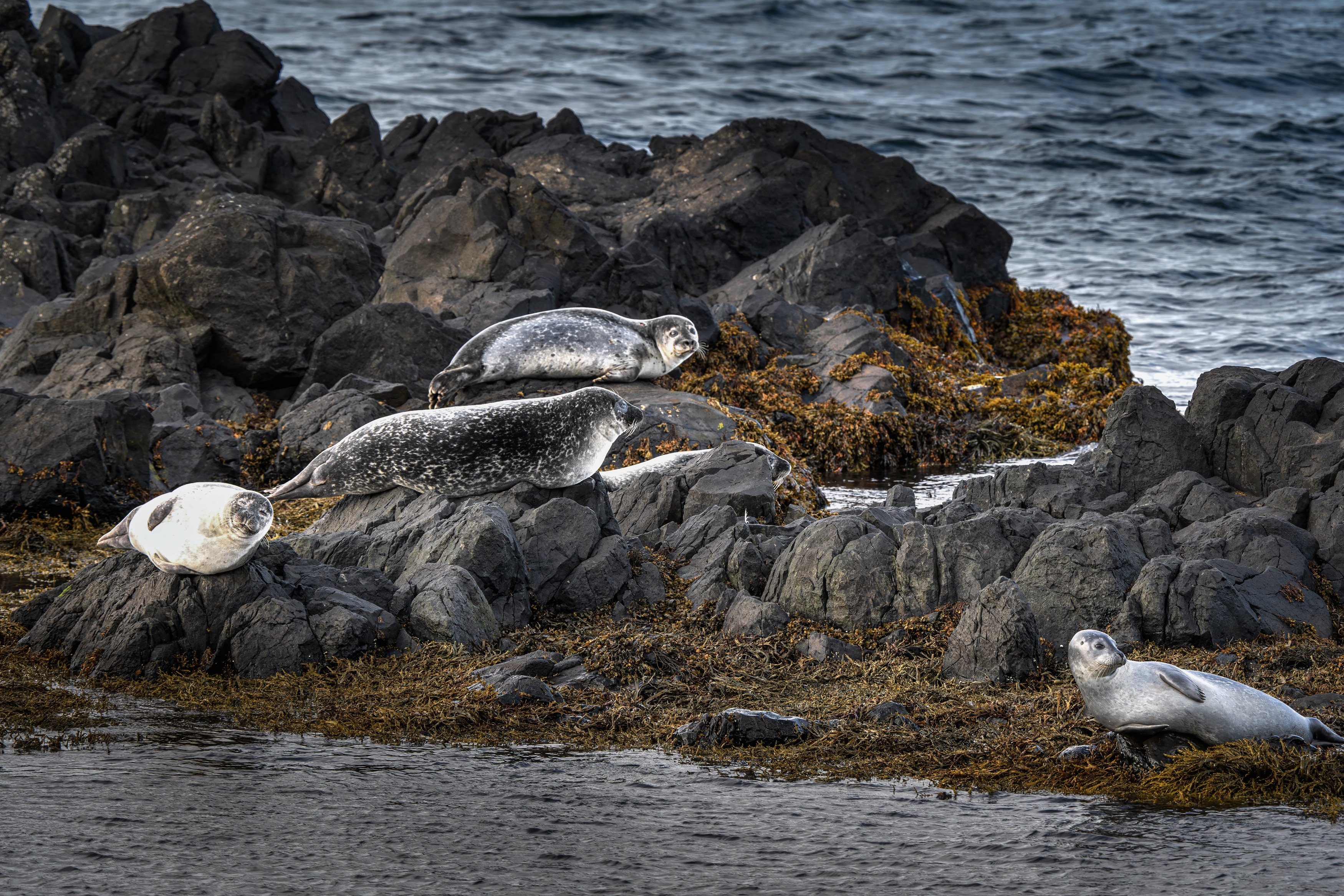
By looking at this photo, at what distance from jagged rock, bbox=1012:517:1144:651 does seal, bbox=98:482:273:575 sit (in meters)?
4.67

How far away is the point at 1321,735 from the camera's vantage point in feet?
19.4

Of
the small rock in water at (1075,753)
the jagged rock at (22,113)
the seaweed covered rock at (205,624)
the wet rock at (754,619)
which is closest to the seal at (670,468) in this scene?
the wet rock at (754,619)

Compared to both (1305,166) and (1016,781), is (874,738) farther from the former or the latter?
(1305,166)

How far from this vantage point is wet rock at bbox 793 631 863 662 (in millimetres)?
7676

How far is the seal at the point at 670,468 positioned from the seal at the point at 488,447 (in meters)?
1.25

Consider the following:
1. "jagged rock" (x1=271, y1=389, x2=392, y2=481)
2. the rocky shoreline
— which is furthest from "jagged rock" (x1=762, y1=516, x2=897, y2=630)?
"jagged rock" (x1=271, y1=389, x2=392, y2=481)

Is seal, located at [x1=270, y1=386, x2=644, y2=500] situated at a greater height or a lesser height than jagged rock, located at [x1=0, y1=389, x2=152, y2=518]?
greater

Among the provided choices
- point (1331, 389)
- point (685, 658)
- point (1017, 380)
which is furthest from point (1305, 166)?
point (685, 658)

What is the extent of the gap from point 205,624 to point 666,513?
434cm

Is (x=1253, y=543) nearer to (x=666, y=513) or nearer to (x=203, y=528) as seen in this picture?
(x=666, y=513)

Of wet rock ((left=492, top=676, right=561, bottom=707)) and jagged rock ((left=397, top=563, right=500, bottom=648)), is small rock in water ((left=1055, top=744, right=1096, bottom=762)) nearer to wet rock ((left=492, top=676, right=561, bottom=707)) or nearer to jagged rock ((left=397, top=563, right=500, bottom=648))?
wet rock ((left=492, top=676, right=561, bottom=707))

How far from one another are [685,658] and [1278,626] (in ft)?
12.5

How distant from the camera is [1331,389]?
11.6m

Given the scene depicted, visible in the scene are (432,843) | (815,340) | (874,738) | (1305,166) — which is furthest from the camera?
(1305,166)
